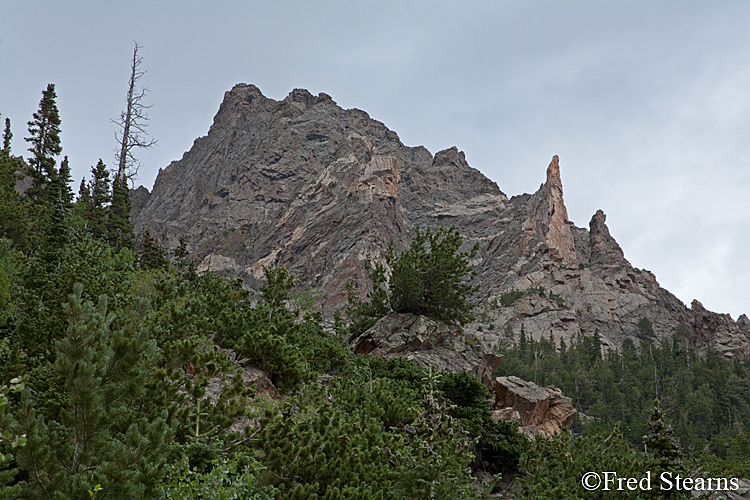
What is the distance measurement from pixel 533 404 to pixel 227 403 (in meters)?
19.7

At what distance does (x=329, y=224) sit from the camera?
111875 mm

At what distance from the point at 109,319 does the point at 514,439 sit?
1354 cm

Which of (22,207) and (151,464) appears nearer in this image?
(151,464)

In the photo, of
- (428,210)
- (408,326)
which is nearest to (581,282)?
(428,210)

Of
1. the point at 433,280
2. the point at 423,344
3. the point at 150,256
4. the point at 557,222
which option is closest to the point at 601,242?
the point at 557,222

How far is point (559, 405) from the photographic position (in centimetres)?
2781

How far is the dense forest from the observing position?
503 centimetres

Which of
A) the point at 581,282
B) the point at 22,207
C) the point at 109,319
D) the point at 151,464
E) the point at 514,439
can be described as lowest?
the point at 514,439

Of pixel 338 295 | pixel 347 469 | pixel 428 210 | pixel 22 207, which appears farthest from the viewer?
pixel 428 210

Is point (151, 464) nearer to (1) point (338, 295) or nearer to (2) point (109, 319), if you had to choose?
(2) point (109, 319)

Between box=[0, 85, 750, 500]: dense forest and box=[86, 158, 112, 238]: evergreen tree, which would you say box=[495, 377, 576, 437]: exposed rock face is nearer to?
box=[0, 85, 750, 500]: dense forest

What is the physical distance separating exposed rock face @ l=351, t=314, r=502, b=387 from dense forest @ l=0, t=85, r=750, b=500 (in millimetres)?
1181

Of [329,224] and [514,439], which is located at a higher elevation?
[329,224]

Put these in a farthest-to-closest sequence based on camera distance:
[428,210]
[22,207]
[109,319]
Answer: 1. [428,210]
2. [22,207]
3. [109,319]
